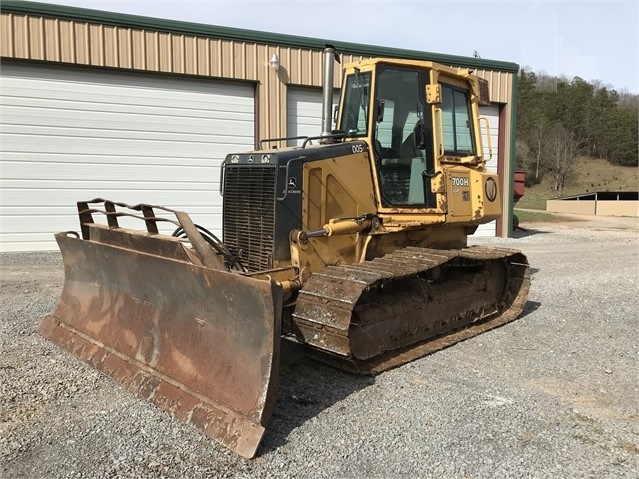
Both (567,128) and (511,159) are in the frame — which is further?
(567,128)

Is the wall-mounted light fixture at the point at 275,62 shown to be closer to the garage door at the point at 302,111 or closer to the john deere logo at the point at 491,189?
the garage door at the point at 302,111

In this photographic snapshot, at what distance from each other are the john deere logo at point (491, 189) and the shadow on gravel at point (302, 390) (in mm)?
2986

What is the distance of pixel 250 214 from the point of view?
534 cm

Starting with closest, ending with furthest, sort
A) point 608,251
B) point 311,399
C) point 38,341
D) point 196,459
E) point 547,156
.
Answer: point 196,459
point 311,399
point 38,341
point 608,251
point 547,156

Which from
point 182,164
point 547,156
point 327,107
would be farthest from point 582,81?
point 327,107

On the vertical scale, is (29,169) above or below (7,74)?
below

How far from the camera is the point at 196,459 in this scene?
135 inches

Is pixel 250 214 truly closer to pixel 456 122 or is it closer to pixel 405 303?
pixel 405 303

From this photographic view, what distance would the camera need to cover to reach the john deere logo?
6828 millimetres

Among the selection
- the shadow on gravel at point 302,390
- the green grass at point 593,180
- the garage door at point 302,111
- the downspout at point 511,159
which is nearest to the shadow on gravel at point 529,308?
the shadow on gravel at point 302,390

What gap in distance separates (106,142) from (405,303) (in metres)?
8.45

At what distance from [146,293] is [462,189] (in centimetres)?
360

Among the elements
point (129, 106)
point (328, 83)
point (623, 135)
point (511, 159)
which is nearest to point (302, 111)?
point (129, 106)

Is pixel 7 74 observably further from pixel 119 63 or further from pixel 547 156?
pixel 547 156
